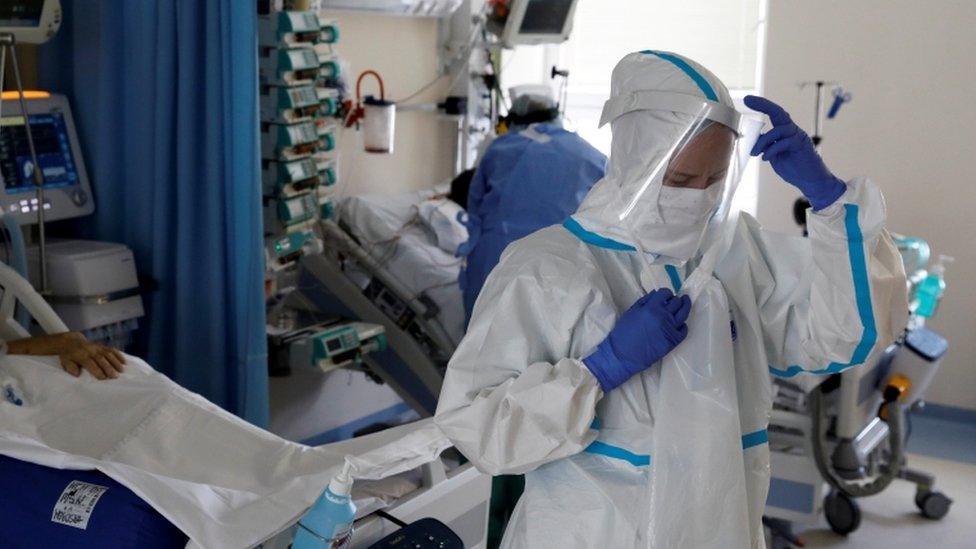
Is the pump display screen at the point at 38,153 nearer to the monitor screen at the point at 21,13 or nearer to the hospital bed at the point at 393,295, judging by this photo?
the monitor screen at the point at 21,13

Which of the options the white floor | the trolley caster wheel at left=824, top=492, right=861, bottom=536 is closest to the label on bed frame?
the white floor

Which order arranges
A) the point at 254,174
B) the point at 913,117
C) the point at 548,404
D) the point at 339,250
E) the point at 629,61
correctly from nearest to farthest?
the point at 548,404, the point at 629,61, the point at 254,174, the point at 339,250, the point at 913,117

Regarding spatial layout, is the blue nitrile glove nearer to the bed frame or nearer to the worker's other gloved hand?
the worker's other gloved hand

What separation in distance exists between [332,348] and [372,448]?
5.19ft

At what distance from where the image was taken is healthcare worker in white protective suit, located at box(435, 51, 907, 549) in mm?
1653

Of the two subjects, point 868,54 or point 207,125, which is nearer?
point 207,125

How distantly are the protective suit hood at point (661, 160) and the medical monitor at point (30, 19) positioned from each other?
1.85m

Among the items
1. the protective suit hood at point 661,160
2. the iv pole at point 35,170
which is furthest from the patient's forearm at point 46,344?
the protective suit hood at point 661,160

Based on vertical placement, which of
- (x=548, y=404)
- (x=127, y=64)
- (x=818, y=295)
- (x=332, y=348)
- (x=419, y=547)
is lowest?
(x=332, y=348)

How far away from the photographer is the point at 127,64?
3.27m

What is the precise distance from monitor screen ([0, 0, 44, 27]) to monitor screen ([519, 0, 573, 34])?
95.1 inches

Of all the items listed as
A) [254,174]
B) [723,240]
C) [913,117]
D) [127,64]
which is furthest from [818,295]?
[913,117]

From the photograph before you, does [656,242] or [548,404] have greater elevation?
[656,242]

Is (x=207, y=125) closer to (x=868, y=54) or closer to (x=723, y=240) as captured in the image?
(x=723, y=240)
